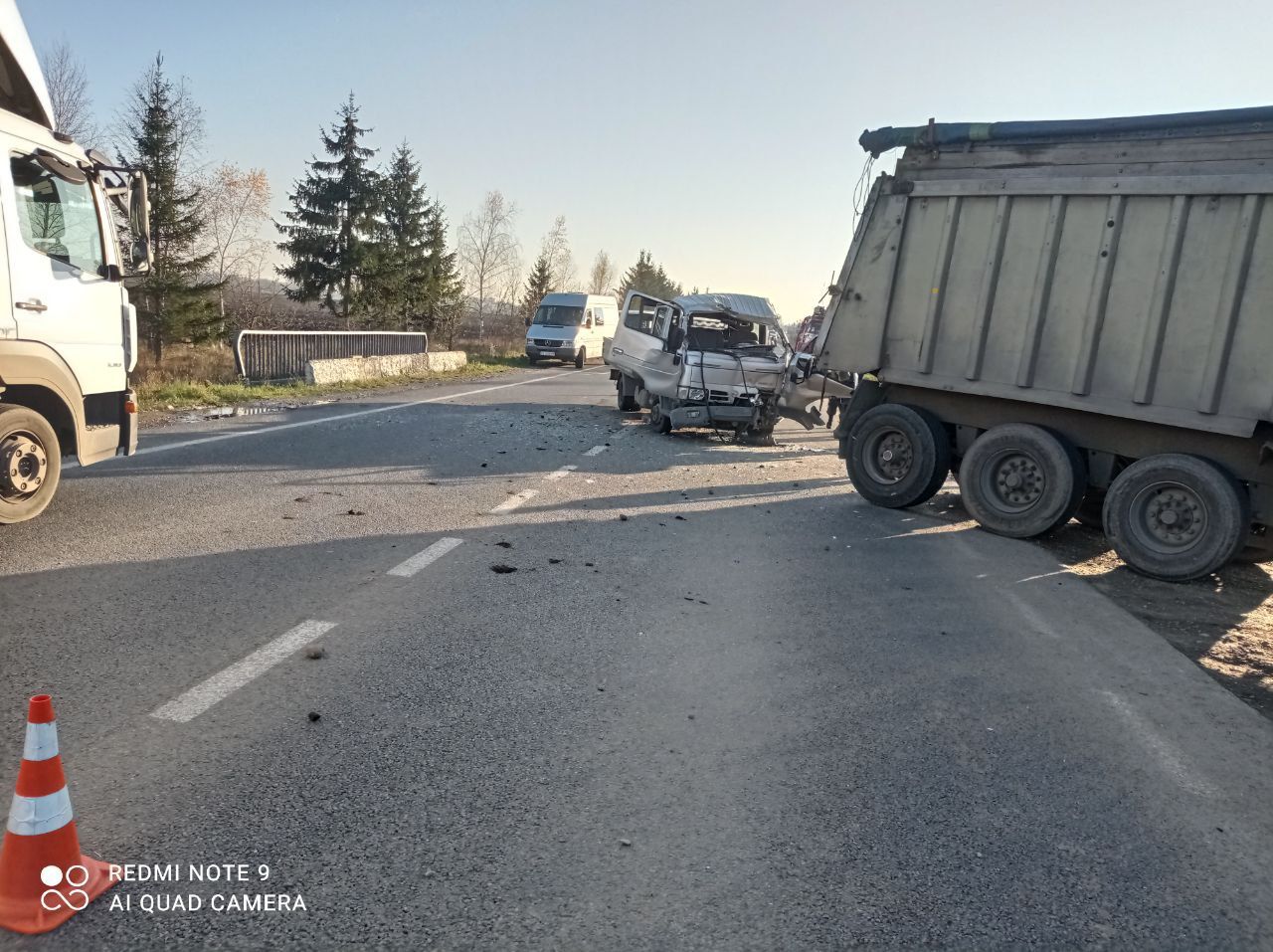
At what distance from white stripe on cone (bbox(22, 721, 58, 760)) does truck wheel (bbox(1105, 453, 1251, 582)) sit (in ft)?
24.9

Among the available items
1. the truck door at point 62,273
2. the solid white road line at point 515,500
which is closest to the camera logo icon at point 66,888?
the truck door at point 62,273

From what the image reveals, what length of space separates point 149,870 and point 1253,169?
27.8ft

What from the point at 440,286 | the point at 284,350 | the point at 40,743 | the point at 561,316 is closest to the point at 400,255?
the point at 440,286

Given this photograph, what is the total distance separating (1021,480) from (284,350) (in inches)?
697

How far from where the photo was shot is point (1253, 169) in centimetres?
682

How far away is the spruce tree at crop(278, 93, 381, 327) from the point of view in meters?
38.6

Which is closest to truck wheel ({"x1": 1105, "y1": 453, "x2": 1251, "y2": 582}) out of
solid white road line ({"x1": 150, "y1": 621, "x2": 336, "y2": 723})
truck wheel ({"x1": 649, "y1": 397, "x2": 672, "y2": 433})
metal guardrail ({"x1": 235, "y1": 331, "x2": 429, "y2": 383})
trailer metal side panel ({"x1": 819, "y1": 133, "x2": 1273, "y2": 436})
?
trailer metal side panel ({"x1": 819, "y1": 133, "x2": 1273, "y2": 436})

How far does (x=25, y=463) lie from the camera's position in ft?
20.2

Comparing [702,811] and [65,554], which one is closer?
[702,811]

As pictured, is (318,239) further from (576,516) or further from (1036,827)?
(1036,827)

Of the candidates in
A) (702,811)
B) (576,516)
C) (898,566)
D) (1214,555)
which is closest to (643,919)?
(702,811)

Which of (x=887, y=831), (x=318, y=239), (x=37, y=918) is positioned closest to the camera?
(x=37, y=918)

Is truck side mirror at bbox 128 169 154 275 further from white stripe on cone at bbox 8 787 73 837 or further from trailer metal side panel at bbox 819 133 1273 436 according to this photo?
trailer metal side panel at bbox 819 133 1273 436

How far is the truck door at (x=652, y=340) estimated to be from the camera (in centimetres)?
1438
